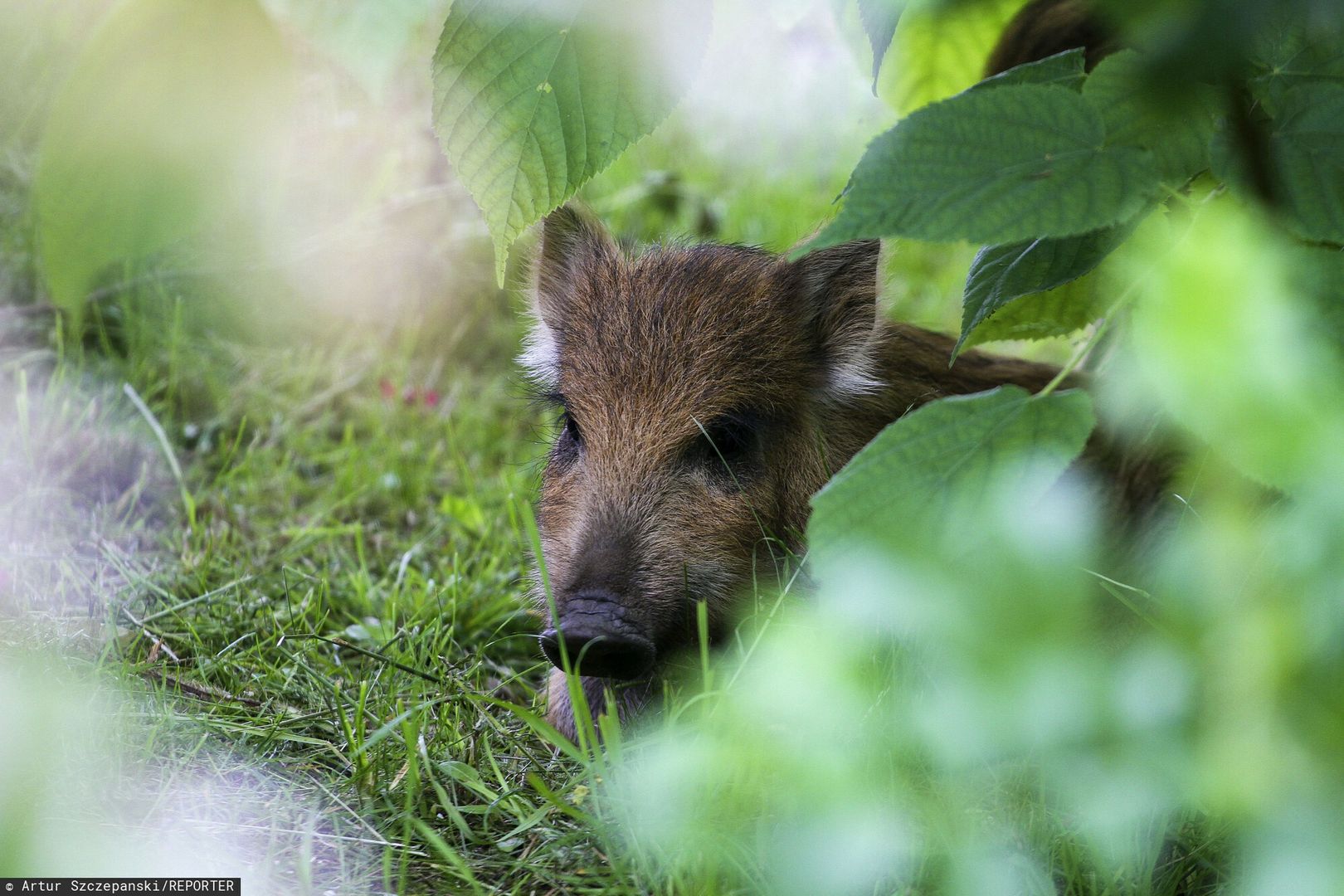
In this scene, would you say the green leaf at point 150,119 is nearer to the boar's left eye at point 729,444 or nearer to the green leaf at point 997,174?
the green leaf at point 997,174

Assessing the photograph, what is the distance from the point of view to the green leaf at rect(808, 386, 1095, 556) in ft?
4.39

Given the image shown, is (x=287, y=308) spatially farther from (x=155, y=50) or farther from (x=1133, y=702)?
(x=1133, y=702)

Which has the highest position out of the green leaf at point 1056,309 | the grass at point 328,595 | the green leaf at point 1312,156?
the green leaf at point 1312,156

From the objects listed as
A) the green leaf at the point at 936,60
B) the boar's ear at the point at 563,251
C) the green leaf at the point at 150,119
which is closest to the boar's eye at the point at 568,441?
the boar's ear at the point at 563,251

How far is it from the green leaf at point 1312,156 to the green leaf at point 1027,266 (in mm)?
317

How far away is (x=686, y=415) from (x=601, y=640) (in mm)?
728

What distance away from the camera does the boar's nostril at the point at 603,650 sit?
2.73 m

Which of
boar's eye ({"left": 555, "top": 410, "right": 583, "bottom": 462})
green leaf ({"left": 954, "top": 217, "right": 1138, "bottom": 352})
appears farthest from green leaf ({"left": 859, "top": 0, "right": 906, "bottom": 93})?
boar's eye ({"left": 555, "top": 410, "right": 583, "bottom": 462})

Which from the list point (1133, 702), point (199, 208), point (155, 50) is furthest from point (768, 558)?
point (1133, 702)

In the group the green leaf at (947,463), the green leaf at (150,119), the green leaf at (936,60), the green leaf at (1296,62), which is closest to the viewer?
the green leaf at (947,463)

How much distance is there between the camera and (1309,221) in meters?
1.51

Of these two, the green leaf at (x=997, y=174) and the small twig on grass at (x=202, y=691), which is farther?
the small twig on grass at (x=202, y=691)

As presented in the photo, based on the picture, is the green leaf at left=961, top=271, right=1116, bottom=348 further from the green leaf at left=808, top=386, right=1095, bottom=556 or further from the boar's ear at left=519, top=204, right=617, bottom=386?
the boar's ear at left=519, top=204, right=617, bottom=386

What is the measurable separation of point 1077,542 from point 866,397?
2523 millimetres
